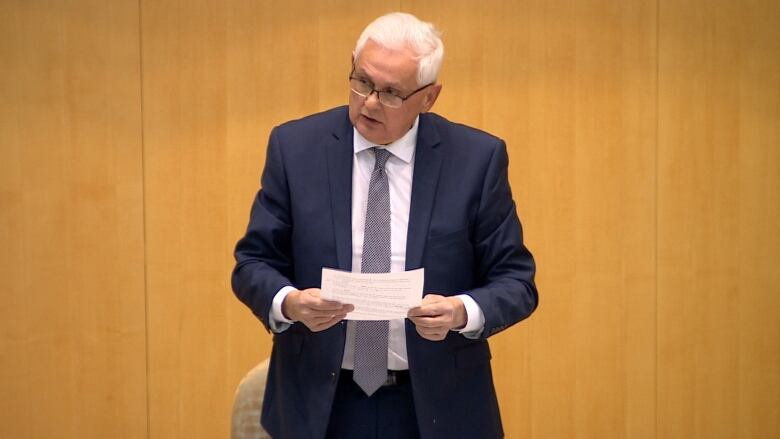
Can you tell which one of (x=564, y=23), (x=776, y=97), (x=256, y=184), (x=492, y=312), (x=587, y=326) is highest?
(x=564, y=23)

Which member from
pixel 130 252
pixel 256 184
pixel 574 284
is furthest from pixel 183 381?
pixel 574 284

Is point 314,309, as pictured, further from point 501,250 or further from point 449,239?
point 501,250

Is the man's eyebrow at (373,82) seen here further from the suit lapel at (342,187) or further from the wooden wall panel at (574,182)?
the wooden wall panel at (574,182)

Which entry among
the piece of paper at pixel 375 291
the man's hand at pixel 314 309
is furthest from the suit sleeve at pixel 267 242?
the piece of paper at pixel 375 291

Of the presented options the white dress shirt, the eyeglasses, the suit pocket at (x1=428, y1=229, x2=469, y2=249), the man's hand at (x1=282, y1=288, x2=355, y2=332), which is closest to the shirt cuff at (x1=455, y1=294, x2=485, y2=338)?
the white dress shirt

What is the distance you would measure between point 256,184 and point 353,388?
1934mm

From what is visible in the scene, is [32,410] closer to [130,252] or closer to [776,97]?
[130,252]

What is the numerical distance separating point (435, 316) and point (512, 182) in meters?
2.11

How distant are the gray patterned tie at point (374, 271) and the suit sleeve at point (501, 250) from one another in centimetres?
23

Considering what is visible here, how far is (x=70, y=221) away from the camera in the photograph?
4152 mm

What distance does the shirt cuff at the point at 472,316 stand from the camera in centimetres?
240

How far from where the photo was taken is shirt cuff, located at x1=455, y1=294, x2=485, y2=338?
7.88 ft

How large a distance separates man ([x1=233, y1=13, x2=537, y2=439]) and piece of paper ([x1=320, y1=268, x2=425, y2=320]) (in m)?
0.11

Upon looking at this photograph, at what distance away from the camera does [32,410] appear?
416 cm
